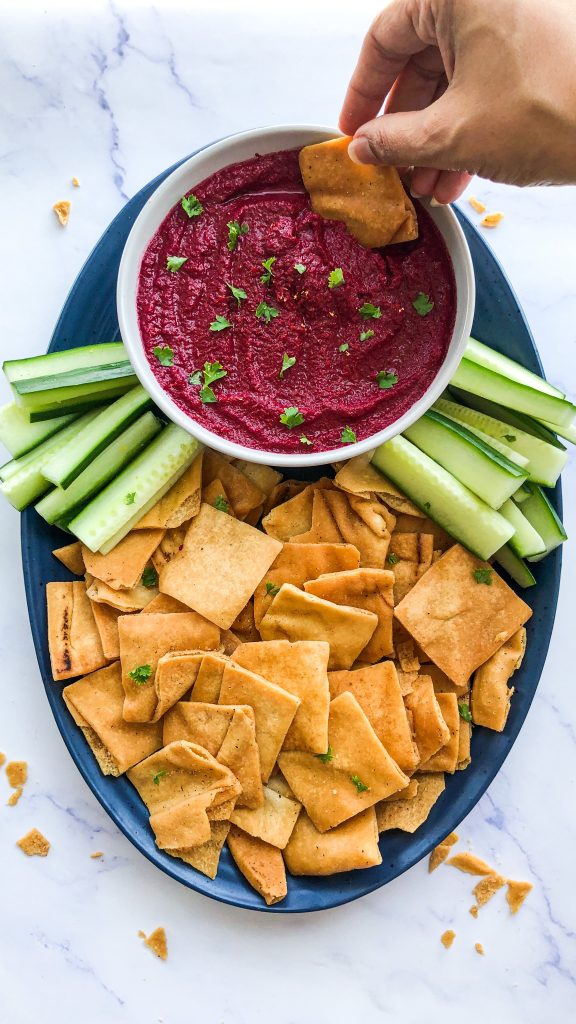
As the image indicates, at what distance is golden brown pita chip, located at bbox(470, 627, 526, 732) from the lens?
2990 millimetres

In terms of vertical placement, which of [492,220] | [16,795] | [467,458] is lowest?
[16,795]

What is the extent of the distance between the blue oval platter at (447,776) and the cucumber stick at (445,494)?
30cm

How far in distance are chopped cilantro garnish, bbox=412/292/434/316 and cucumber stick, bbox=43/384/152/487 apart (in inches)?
37.4

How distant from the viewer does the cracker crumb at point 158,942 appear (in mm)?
3230

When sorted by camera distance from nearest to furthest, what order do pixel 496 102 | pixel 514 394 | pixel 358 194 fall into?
pixel 496 102
pixel 358 194
pixel 514 394

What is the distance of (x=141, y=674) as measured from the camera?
9.59 ft

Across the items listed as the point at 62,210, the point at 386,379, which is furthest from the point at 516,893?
the point at 62,210

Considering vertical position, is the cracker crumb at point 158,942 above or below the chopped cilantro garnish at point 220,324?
below

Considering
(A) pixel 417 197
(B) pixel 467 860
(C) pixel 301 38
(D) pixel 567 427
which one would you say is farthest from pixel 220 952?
(C) pixel 301 38

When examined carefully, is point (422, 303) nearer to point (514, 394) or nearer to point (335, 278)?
point (335, 278)

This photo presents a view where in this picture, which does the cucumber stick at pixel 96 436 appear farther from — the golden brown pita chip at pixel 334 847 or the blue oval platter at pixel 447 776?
the golden brown pita chip at pixel 334 847

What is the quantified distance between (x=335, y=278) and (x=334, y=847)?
6.25ft

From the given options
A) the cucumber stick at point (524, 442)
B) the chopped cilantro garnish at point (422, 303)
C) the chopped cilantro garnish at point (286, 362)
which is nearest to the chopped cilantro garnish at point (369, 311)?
the chopped cilantro garnish at point (422, 303)

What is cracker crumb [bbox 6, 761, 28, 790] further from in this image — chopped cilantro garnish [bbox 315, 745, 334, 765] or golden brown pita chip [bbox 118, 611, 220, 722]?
chopped cilantro garnish [bbox 315, 745, 334, 765]
